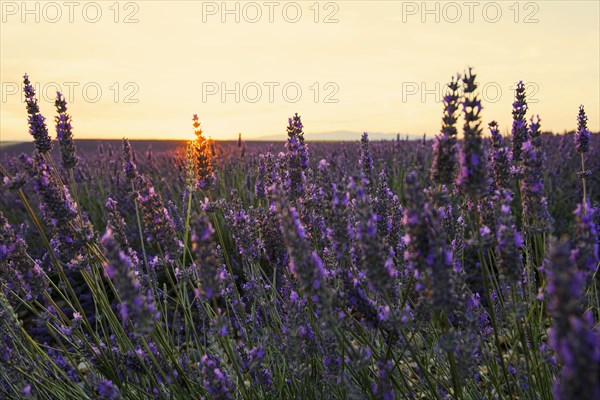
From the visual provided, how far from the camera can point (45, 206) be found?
2.10 m

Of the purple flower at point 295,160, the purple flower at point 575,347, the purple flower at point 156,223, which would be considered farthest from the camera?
the purple flower at point 295,160

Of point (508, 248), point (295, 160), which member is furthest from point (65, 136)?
point (508, 248)

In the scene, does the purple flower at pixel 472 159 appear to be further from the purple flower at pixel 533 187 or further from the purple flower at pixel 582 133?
the purple flower at pixel 582 133

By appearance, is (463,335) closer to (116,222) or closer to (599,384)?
(599,384)

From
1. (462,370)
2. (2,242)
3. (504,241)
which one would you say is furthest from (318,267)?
(2,242)

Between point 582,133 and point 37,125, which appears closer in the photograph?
point 37,125

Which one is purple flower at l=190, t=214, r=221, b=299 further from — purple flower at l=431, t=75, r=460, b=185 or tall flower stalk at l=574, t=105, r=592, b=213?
tall flower stalk at l=574, t=105, r=592, b=213

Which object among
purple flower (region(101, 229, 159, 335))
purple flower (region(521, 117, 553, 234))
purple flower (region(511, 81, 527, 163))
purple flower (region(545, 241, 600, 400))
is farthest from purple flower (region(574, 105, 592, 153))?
purple flower (region(101, 229, 159, 335))

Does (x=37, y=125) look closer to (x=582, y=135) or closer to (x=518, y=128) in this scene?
→ (x=518, y=128)

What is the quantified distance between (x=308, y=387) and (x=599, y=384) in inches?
61.3

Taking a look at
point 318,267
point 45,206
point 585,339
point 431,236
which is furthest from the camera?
point 45,206

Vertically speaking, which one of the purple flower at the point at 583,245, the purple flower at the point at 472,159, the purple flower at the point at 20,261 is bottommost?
the purple flower at the point at 20,261

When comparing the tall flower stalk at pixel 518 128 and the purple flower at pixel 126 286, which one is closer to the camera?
the purple flower at pixel 126 286

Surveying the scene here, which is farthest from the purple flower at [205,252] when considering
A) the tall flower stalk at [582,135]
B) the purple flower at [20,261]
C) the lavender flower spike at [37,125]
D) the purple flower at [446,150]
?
the tall flower stalk at [582,135]
